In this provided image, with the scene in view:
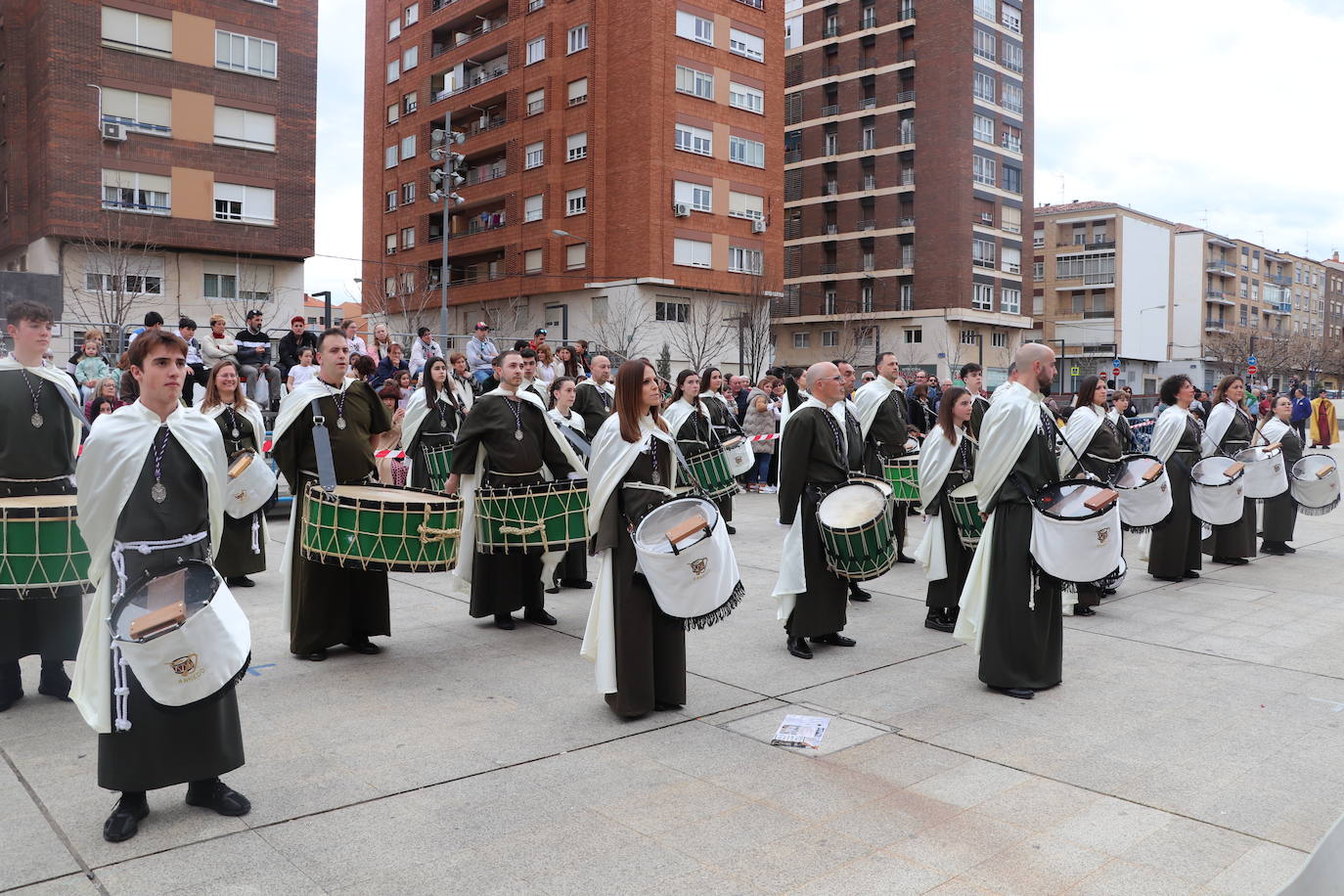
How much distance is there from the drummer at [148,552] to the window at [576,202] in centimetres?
4303

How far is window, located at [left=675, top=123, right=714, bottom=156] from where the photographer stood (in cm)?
4459

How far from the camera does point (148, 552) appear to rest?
4371 millimetres

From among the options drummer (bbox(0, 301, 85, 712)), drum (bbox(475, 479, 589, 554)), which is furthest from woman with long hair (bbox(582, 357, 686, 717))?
drummer (bbox(0, 301, 85, 712))

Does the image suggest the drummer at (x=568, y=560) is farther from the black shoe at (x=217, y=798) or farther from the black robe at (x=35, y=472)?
the black shoe at (x=217, y=798)

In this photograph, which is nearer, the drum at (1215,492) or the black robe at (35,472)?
the black robe at (35,472)

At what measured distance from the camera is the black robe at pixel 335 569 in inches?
281

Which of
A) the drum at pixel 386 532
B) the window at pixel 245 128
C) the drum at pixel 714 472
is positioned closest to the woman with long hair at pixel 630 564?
the drum at pixel 386 532

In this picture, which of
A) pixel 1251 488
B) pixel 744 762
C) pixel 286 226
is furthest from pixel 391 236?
pixel 744 762

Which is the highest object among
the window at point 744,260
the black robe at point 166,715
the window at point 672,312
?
the window at point 744,260

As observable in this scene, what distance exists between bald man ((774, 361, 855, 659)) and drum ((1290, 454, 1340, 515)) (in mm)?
7739

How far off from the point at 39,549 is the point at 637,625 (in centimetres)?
320

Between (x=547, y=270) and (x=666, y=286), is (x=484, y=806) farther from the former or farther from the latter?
(x=547, y=270)

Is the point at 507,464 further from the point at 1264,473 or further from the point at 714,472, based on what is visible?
the point at 1264,473

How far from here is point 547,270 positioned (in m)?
47.8
